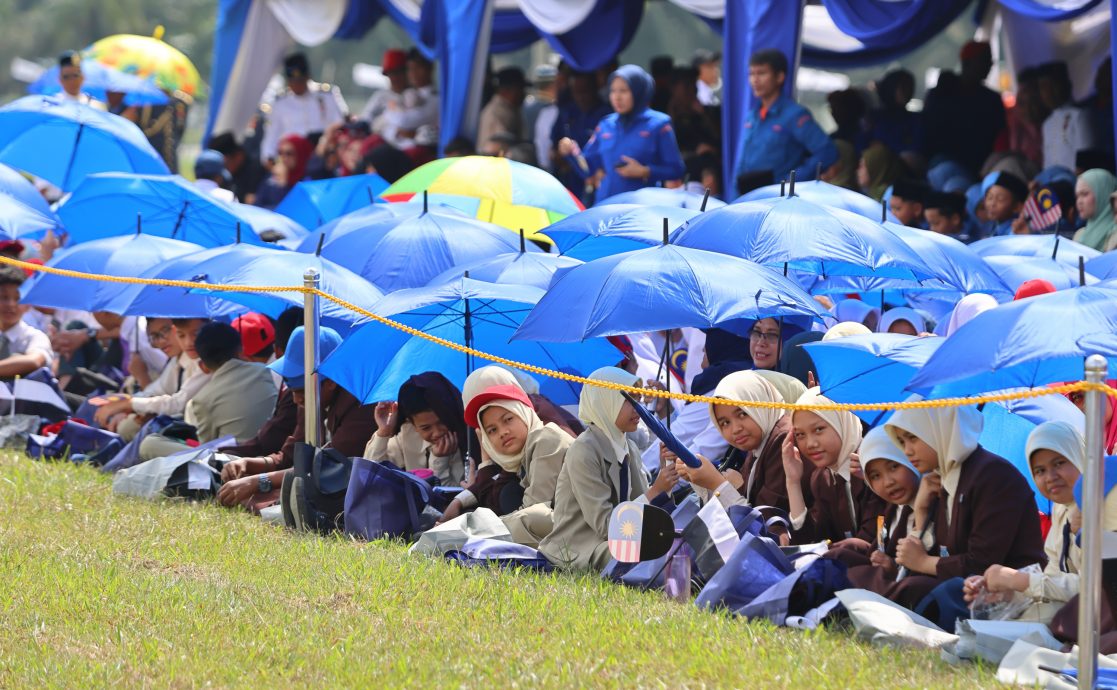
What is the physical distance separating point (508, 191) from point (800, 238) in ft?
10.7

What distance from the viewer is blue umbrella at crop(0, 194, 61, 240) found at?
10.4m

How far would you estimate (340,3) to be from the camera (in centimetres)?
1714

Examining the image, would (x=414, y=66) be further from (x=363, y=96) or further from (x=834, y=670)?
(x=363, y=96)

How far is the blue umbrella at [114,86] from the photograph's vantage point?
647 inches

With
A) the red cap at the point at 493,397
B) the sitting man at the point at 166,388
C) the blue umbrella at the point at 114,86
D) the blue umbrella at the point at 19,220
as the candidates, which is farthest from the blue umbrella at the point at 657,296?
the blue umbrella at the point at 114,86

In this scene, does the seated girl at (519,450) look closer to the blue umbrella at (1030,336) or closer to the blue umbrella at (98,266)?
the blue umbrella at (1030,336)

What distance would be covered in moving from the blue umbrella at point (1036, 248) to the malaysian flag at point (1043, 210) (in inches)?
49.9

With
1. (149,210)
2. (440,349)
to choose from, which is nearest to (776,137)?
(149,210)

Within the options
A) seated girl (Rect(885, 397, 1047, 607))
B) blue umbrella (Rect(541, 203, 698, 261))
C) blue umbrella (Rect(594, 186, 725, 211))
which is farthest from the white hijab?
blue umbrella (Rect(594, 186, 725, 211))

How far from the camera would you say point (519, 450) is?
24.1ft

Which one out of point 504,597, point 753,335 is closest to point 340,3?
point 753,335

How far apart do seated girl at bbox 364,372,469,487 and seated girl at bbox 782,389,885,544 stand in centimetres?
185

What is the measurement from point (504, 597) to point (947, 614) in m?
1.60

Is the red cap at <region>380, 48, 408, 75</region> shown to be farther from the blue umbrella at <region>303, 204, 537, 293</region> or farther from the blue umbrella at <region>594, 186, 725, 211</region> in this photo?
the blue umbrella at <region>303, 204, 537, 293</region>
